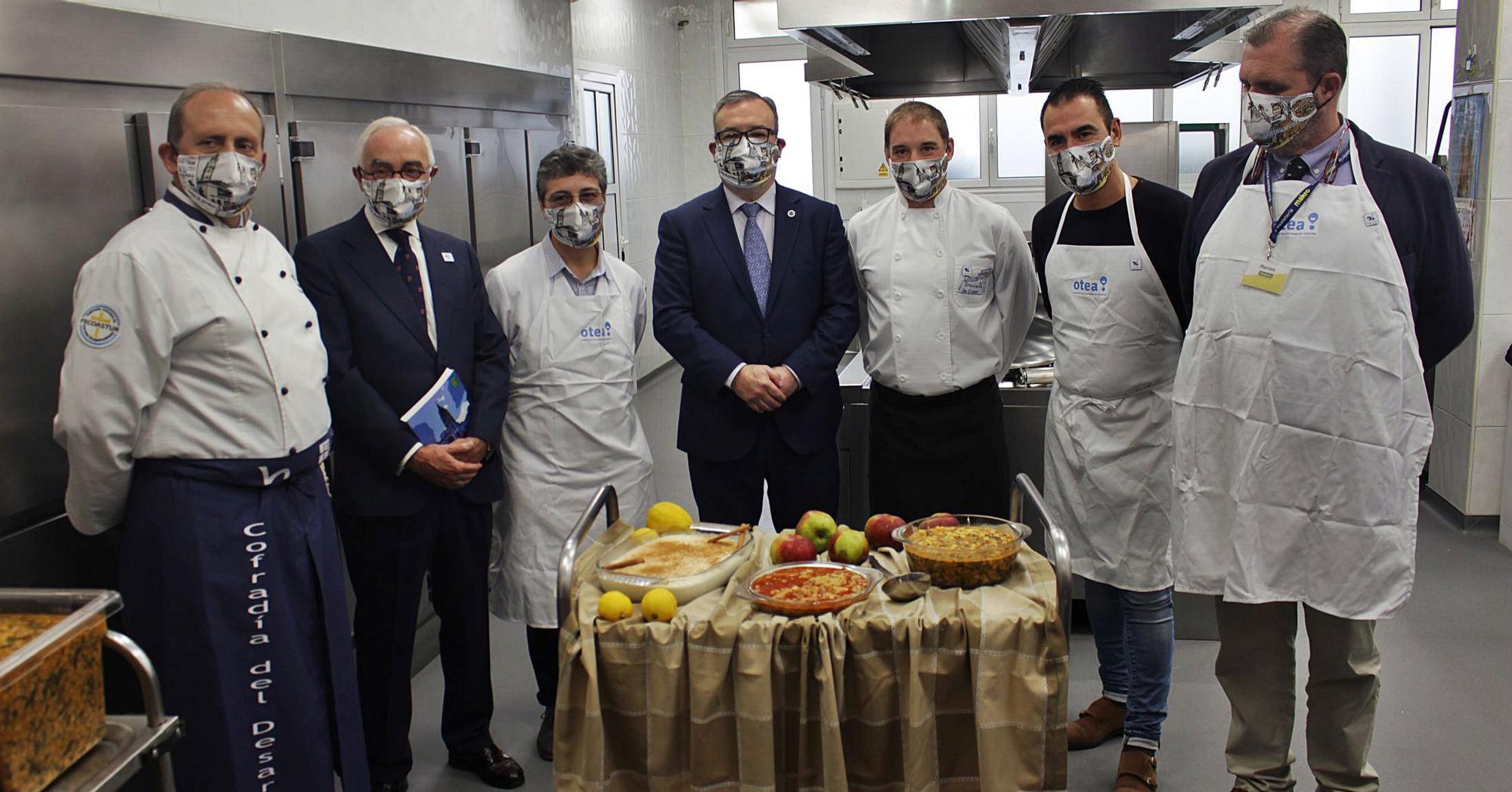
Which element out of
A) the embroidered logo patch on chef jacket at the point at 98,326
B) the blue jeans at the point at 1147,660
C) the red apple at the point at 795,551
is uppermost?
the embroidered logo patch on chef jacket at the point at 98,326

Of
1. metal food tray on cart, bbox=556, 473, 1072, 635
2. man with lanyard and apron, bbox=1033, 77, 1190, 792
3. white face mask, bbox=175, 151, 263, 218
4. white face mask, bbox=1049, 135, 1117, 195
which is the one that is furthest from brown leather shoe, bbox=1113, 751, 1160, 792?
white face mask, bbox=175, 151, 263, 218

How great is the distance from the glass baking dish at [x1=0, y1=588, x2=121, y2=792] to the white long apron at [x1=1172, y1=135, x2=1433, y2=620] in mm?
2013

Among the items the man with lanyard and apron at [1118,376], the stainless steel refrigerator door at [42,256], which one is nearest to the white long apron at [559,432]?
the stainless steel refrigerator door at [42,256]

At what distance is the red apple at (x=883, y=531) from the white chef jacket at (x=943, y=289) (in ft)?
2.76

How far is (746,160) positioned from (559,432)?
0.86m

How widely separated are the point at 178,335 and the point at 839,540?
4.31 feet

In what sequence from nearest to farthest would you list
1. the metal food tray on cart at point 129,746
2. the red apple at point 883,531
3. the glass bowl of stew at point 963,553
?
the metal food tray on cart at point 129,746, the glass bowl of stew at point 963,553, the red apple at point 883,531

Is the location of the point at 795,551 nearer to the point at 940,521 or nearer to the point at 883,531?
the point at 883,531

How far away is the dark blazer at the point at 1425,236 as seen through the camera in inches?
84.2

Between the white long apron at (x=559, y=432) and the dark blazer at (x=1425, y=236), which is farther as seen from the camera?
the white long apron at (x=559, y=432)

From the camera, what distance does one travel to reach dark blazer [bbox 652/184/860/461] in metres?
2.98

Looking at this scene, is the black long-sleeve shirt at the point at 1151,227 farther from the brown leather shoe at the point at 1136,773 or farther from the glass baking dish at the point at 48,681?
the glass baking dish at the point at 48,681

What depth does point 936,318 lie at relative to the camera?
2.96 metres

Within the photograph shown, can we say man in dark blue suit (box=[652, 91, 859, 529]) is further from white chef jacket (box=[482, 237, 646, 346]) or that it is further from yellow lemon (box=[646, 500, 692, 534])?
yellow lemon (box=[646, 500, 692, 534])
